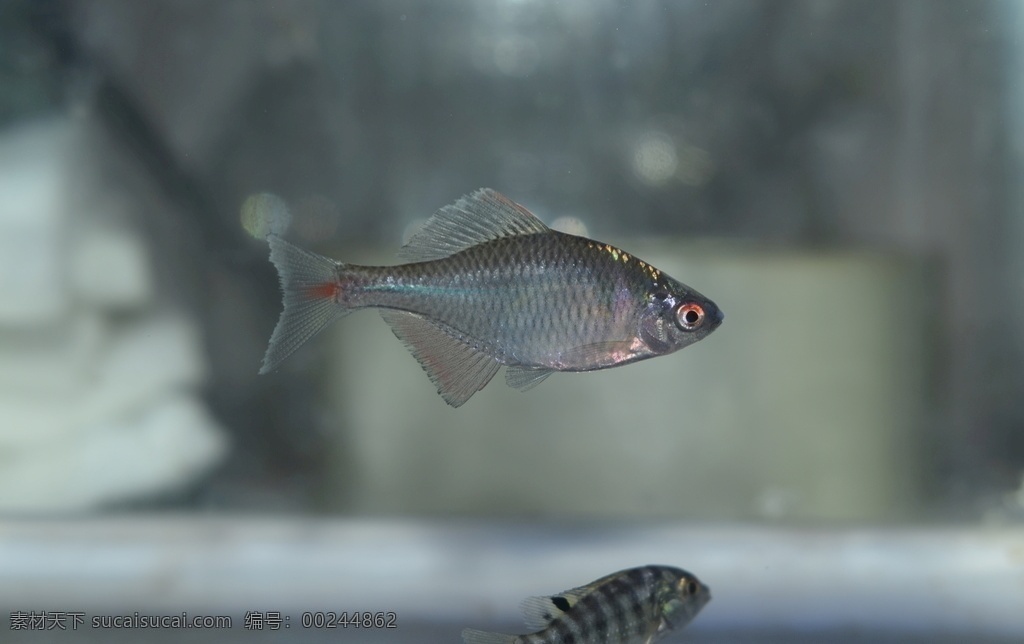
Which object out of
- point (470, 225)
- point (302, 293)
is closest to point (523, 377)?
point (470, 225)

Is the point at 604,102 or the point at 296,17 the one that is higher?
the point at 296,17

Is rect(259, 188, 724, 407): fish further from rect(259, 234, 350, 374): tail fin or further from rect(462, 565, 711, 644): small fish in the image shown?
rect(462, 565, 711, 644): small fish

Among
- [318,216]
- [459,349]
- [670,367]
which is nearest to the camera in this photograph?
[459,349]

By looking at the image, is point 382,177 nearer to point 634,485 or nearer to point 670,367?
point 670,367

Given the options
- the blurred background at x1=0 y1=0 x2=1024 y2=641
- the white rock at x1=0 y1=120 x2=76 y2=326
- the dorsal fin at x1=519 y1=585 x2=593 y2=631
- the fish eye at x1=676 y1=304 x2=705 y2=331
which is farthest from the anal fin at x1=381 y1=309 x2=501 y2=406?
the white rock at x1=0 y1=120 x2=76 y2=326

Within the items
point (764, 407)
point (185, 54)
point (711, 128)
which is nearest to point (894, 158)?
point (711, 128)

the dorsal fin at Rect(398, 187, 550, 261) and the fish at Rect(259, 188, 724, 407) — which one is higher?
the dorsal fin at Rect(398, 187, 550, 261)

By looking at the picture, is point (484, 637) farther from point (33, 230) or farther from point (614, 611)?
point (33, 230)
